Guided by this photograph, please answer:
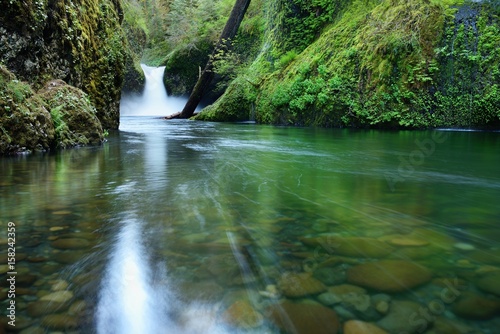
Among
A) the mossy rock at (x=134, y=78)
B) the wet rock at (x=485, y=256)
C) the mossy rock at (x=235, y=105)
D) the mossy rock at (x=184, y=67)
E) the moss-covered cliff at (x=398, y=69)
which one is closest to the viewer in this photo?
the wet rock at (x=485, y=256)

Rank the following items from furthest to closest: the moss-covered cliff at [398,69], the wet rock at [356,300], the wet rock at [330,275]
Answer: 1. the moss-covered cliff at [398,69]
2. the wet rock at [330,275]
3. the wet rock at [356,300]

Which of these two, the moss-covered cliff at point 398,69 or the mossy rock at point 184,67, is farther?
the mossy rock at point 184,67

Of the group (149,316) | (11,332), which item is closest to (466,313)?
(149,316)

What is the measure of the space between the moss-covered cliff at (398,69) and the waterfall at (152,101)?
14.7 m

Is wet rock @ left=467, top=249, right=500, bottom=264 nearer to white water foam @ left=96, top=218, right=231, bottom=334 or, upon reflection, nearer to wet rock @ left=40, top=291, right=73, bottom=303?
white water foam @ left=96, top=218, right=231, bottom=334

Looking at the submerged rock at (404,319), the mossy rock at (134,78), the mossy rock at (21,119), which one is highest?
the mossy rock at (134,78)

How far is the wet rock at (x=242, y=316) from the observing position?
1.33m

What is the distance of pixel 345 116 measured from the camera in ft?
40.0

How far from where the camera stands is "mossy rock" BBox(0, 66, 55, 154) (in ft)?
17.4

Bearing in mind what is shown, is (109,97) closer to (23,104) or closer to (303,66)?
(23,104)

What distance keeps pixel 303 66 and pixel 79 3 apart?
26.3ft

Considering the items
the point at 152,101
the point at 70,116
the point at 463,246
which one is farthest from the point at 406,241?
the point at 152,101

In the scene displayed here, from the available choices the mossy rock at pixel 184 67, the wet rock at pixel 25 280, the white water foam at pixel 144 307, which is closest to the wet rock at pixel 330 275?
the white water foam at pixel 144 307

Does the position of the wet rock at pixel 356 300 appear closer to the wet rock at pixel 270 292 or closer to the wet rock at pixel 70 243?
the wet rock at pixel 270 292
